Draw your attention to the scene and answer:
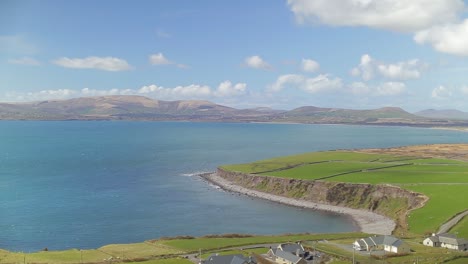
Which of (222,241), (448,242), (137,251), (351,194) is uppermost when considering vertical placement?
(448,242)

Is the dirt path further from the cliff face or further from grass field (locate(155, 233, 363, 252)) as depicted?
grass field (locate(155, 233, 363, 252))

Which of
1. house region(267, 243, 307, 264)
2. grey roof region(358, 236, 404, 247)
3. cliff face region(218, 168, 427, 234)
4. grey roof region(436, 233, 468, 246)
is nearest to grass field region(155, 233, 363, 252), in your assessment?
house region(267, 243, 307, 264)

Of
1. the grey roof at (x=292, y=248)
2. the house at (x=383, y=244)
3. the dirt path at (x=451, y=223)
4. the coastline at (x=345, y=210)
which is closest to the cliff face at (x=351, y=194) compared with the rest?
the coastline at (x=345, y=210)

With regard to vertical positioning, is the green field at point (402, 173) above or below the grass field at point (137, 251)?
above

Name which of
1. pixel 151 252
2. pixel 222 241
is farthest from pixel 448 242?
pixel 151 252

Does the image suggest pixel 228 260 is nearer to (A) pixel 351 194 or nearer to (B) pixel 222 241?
(B) pixel 222 241

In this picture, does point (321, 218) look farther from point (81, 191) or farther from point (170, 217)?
point (81, 191)

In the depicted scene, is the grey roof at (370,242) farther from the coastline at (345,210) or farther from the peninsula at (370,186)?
the coastline at (345,210)
